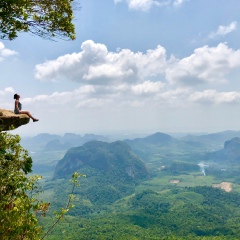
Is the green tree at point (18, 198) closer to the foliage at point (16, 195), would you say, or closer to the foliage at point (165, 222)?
the foliage at point (16, 195)

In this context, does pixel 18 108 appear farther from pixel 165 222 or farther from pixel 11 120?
pixel 165 222

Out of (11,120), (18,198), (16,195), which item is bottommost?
(16,195)

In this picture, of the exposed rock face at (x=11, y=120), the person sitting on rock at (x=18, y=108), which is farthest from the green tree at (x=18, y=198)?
the person sitting on rock at (x=18, y=108)

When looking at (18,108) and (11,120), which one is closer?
(11,120)

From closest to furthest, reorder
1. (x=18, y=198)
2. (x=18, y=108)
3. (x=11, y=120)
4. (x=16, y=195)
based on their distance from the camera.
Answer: (x=18, y=198), (x=16, y=195), (x=11, y=120), (x=18, y=108)

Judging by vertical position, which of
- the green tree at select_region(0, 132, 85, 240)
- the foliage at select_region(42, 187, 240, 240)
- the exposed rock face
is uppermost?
the exposed rock face

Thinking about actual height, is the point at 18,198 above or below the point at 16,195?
above

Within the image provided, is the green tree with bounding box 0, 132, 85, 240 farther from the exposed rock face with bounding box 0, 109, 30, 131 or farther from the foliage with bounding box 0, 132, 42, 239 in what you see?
the exposed rock face with bounding box 0, 109, 30, 131

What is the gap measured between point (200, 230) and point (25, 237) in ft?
378

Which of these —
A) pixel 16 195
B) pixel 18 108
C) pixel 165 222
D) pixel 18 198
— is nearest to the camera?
pixel 18 198

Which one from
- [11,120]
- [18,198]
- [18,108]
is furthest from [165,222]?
[18,198]

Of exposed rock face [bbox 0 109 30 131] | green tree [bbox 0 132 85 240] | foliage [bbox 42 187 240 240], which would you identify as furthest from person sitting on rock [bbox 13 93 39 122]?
foliage [bbox 42 187 240 240]

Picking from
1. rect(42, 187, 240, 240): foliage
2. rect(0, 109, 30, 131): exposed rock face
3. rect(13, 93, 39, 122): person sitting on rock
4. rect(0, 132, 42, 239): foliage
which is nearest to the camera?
rect(0, 132, 42, 239): foliage

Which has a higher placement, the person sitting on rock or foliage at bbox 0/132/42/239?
the person sitting on rock
